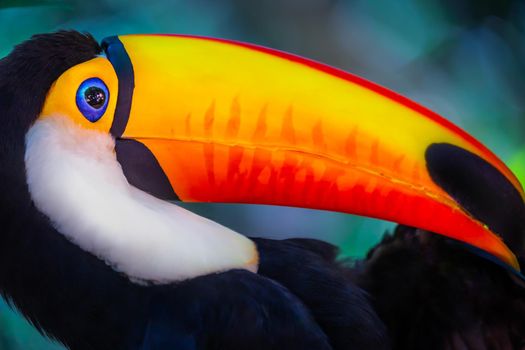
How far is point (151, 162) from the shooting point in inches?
42.8

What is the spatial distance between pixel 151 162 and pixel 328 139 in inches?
10.8

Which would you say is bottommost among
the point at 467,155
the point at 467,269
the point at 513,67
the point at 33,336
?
the point at 33,336

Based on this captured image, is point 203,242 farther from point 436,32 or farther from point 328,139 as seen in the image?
point 436,32

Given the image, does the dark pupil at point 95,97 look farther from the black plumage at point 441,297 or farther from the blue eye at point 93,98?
the black plumage at point 441,297

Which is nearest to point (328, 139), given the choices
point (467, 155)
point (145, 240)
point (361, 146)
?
point (361, 146)

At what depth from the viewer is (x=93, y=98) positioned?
104cm

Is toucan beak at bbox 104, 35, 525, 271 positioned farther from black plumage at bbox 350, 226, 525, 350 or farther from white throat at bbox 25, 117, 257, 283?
black plumage at bbox 350, 226, 525, 350

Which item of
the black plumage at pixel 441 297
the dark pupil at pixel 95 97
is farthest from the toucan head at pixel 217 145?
the black plumage at pixel 441 297

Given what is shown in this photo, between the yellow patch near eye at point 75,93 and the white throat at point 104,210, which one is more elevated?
the yellow patch near eye at point 75,93

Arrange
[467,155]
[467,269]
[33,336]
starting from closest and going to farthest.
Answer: [467,155], [467,269], [33,336]

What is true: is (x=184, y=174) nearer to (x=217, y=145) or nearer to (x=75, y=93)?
(x=217, y=145)

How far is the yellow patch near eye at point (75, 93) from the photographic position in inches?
40.5

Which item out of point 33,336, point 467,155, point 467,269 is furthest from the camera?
point 33,336

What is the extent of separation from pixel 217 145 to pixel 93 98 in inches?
7.7
